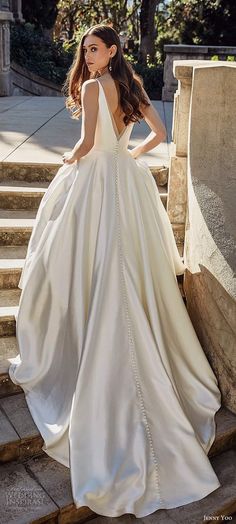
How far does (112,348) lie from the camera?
279 cm

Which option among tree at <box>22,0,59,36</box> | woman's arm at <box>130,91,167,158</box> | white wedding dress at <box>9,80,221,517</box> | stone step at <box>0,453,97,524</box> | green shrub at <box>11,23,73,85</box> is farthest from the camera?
tree at <box>22,0,59,36</box>

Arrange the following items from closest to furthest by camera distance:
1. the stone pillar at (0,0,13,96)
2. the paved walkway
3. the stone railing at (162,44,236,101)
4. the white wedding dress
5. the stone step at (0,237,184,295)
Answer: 1. the white wedding dress
2. the stone step at (0,237,184,295)
3. the paved walkway
4. the stone pillar at (0,0,13,96)
5. the stone railing at (162,44,236,101)

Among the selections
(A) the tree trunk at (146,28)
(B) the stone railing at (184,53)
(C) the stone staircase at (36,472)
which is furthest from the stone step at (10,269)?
(A) the tree trunk at (146,28)

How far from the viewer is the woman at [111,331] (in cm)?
260

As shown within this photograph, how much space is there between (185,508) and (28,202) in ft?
8.76

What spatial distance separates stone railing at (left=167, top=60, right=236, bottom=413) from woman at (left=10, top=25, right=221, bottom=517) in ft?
0.48

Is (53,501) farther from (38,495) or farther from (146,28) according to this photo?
(146,28)

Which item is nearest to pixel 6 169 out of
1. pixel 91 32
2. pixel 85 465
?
pixel 91 32

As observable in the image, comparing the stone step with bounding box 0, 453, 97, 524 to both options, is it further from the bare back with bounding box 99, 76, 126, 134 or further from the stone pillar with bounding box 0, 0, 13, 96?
the stone pillar with bounding box 0, 0, 13, 96

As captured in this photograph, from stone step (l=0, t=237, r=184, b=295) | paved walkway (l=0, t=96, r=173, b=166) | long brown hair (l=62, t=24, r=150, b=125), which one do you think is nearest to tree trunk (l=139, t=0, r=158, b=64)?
paved walkway (l=0, t=96, r=173, b=166)

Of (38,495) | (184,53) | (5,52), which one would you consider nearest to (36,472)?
(38,495)

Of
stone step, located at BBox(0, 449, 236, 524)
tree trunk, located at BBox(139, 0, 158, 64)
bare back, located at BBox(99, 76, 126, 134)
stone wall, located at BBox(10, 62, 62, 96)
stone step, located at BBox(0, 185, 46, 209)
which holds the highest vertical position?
bare back, located at BBox(99, 76, 126, 134)

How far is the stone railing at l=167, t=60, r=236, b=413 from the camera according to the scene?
9.65 feet

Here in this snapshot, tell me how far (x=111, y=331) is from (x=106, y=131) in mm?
1048
